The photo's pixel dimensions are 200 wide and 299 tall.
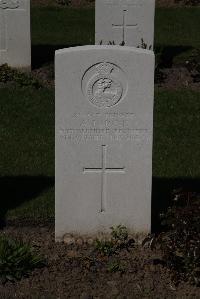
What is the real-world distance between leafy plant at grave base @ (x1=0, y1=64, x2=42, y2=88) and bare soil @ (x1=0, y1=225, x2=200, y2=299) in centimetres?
573

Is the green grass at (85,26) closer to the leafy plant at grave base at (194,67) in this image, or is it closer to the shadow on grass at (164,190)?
the leafy plant at grave base at (194,67)

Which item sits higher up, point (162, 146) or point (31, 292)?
point (162, 146)

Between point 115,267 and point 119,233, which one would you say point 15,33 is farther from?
point 115,267

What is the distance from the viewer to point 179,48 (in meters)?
15.7

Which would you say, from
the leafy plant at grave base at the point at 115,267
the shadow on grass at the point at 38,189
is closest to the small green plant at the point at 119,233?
the leafy plant at grave base at the point at 115,267

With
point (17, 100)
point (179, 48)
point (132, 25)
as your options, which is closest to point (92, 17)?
point (179, 48)

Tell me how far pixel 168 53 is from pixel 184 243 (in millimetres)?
8774

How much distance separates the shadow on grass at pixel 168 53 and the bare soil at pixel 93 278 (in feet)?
22.1

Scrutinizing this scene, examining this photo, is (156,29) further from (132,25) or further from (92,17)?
(132,25)

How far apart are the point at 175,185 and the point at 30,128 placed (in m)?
2.86

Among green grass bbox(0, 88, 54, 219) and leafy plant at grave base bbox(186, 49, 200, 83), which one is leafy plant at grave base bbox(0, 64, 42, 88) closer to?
green grass bbox(0, 88, 54, 219)

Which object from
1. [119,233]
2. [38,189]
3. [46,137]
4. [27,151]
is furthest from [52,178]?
[119,233]

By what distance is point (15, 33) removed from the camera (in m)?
13.6

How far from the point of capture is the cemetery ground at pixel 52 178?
6.69m
